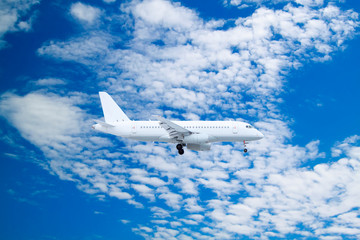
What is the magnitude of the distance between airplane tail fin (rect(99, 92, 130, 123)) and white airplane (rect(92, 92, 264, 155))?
170 cm

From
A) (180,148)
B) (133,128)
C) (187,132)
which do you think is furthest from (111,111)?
(187,132)

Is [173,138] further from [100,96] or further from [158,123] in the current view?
[100,96]

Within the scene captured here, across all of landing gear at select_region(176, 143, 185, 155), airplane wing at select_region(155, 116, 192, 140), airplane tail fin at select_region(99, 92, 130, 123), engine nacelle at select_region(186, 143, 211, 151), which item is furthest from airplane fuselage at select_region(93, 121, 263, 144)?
airplane tail fin at select_region(99, 92, 130, 123)

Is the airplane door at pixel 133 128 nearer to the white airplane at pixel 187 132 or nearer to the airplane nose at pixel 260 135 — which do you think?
the white airplane at pixel 187 132

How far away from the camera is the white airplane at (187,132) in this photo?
53.9 m

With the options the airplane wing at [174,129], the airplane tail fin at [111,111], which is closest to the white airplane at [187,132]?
the airplane wing at [174,129]

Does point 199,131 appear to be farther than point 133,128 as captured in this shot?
No

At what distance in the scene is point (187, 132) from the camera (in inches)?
2115

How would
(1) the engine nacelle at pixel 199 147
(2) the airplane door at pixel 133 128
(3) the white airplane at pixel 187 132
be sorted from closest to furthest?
(3) the white airplane at pixel 187 132 → (2) the airplane door at pixel 133 128 → (1) the engine nacelle at pixel 199 147

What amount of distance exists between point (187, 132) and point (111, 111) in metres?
14.4

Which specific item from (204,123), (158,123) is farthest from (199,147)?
(158,123)

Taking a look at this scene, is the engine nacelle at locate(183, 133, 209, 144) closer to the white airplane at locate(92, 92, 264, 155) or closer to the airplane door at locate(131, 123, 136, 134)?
the white airplane at locate(92, 92, 264, 155)

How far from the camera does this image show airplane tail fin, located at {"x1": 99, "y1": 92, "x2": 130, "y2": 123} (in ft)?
192

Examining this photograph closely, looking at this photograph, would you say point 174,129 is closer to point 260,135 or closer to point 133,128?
point 133,128
